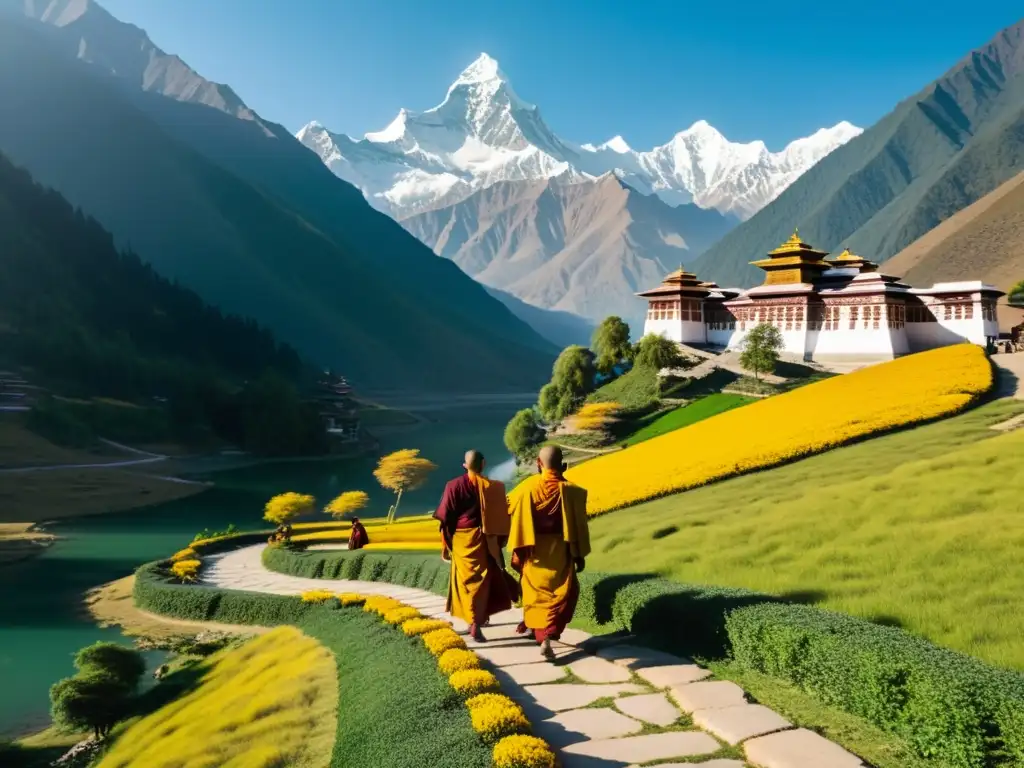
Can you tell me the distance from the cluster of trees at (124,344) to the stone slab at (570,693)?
83108 mm

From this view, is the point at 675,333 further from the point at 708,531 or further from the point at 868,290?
the point at 708,531

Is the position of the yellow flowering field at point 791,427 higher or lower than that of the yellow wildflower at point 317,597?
higher

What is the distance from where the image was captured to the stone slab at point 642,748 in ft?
20.2

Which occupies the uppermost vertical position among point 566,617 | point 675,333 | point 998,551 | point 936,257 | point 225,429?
point 936,257

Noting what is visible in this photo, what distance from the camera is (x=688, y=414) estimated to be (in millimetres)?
47406

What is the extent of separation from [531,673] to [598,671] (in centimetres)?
75

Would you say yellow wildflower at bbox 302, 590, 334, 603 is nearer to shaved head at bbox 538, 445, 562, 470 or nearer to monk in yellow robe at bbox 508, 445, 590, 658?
monk in yellow robe at bbox 508, 445, 590, 658

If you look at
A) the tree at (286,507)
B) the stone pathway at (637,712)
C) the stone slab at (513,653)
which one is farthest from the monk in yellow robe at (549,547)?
→ the tree at (286,507)

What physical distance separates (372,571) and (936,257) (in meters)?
161

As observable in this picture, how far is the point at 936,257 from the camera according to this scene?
496 ft

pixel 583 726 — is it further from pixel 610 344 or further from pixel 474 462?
pixel 610 344

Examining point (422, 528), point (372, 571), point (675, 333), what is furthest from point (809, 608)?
point (675, 333)

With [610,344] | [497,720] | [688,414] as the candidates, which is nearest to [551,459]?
[497,720]

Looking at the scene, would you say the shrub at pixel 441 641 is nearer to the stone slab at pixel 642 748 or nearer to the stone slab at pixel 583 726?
the stone slab at pixel 583 726
